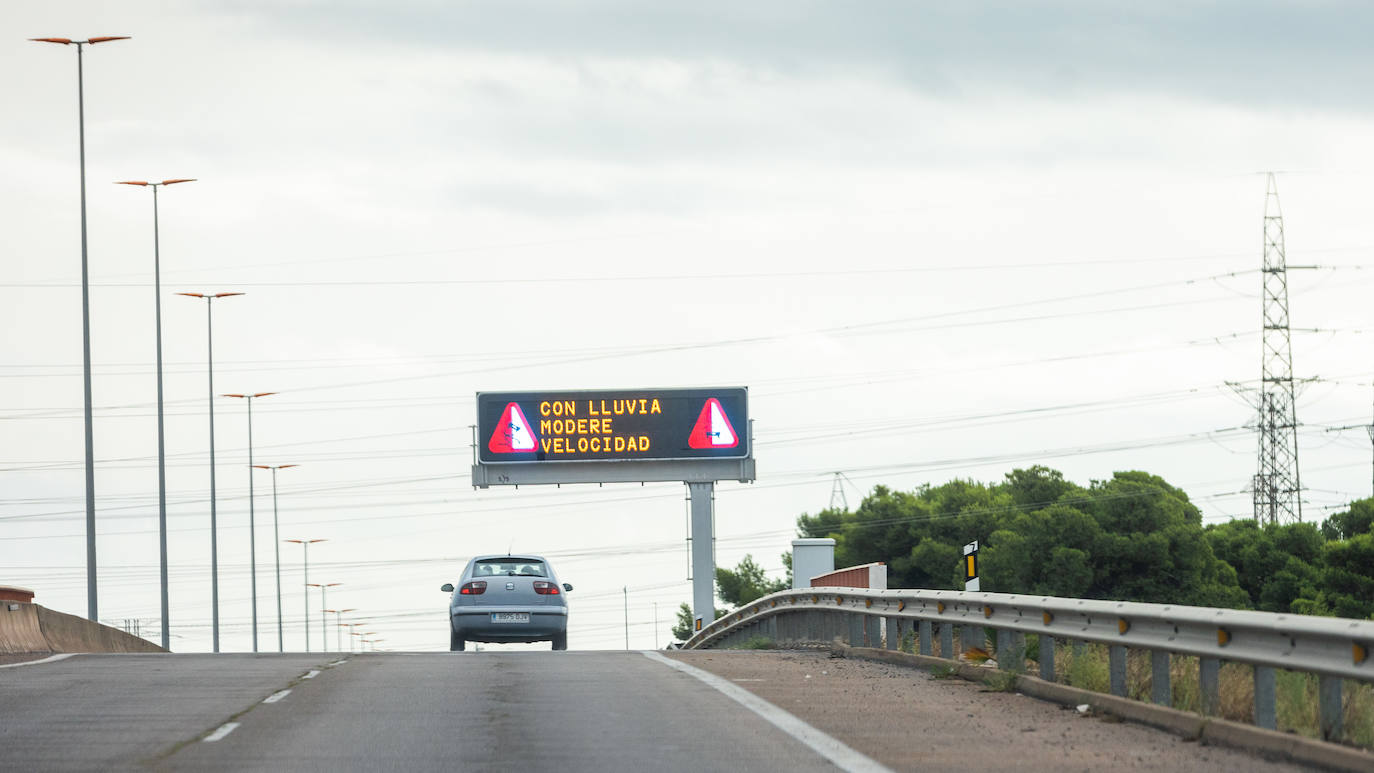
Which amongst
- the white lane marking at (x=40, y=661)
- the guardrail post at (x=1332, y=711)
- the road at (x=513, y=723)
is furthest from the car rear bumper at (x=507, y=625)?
the guardrail post at (x=1332, y=711)

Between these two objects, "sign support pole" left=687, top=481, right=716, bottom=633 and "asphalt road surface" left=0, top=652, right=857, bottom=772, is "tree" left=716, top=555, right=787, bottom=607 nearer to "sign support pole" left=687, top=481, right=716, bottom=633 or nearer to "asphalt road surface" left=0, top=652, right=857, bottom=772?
"sign support pole" left=687, top=481, right=716, bottom=633

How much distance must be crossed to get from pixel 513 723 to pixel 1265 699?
5114mm

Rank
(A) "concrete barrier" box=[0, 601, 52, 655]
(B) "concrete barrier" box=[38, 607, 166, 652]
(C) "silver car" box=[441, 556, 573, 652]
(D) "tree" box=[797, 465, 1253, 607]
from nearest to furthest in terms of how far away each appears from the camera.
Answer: (A) "concrete barrier" box=[0, 601, 52, 655]
(B) "concrete barrier" box=[38, 607, 166, 652]
(C) "silver car" box=[441, 556, 573, 652]
(D) "tree" box=[797, 465, 1253, 607]

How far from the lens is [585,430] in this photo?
50719 millimetres

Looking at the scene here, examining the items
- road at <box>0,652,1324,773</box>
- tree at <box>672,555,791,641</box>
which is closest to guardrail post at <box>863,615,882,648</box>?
road at <box>0,652,1324,773</box>

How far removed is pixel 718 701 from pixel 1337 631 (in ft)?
20.2

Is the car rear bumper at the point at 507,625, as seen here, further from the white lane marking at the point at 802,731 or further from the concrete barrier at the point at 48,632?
the white lane marking at the point at 802,731

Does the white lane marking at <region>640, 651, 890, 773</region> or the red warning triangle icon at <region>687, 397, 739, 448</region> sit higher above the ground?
the red warning triangle icon at <region>687, 397, 739, 448</region>

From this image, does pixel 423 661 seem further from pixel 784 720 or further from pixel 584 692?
pixel 784 720

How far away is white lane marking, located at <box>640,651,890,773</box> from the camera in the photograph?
424 inches

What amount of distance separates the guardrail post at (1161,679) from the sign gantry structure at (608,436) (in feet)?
124

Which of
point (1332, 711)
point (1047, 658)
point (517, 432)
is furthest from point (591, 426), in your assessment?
point (1332, 711)

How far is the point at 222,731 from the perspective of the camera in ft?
42.1

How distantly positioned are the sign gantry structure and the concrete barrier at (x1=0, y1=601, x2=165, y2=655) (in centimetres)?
1890
